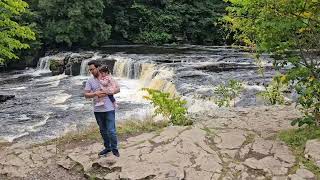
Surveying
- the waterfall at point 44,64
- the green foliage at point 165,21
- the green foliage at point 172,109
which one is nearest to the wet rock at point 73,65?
the waterfall at point 44,64

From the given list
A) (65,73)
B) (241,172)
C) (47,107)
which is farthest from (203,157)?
(65,73)

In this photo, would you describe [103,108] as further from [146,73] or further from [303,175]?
[146,73]

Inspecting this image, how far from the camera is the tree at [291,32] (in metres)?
7.16

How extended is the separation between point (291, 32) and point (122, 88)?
13191 mm

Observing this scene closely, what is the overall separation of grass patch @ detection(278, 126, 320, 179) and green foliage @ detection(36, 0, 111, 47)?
80.5 feet

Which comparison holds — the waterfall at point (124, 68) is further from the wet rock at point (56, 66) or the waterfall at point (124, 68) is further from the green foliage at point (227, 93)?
the green foliage at point (227, 93)

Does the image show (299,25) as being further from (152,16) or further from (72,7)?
(152,16)

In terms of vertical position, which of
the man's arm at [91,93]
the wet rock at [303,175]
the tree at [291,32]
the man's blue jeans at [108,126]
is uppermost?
the tree at [291,32]

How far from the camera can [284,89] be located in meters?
14.9

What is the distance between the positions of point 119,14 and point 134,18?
5.98ft

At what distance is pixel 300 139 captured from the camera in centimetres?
744

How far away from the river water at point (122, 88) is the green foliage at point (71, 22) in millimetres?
3029

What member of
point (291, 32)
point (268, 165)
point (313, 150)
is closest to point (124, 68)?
point (291, 32)

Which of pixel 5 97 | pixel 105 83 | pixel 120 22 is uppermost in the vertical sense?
pixel 120 22
